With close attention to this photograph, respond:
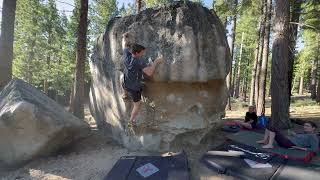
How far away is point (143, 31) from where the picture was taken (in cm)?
772

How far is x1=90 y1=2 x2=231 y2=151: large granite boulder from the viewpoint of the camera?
24.1ft

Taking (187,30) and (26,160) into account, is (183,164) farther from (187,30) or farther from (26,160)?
(26,160)

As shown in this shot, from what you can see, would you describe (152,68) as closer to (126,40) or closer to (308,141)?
(126,40)

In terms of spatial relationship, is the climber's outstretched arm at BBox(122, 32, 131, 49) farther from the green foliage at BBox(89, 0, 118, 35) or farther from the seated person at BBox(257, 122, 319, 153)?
the green foliage at BBox(89, 0, 118, 35)

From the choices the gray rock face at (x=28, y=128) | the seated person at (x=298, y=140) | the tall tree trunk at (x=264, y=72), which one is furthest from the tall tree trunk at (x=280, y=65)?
the gray rock face at (x=28, y=128)

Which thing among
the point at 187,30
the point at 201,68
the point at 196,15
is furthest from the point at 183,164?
the point at 196,15

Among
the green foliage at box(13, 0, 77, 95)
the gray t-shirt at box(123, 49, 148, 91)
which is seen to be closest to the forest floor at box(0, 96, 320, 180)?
the gray t-shirt at box(123, 49, 148, 91)

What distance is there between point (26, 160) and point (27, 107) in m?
1.31

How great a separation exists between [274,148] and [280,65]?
3.54 meters

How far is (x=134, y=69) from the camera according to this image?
→ 703 centimetres

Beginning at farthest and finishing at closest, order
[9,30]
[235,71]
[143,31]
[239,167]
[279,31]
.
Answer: [235,71]
[9,30]
[279,31]
[143,31]
[239,167]

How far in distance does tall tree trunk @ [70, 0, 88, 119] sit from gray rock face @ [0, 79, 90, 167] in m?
3.34

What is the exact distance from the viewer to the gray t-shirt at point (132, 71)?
7.02 metres

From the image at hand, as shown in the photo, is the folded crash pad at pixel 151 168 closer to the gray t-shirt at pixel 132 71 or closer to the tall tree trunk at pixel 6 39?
the gray t-shirt at pixel 132 71
